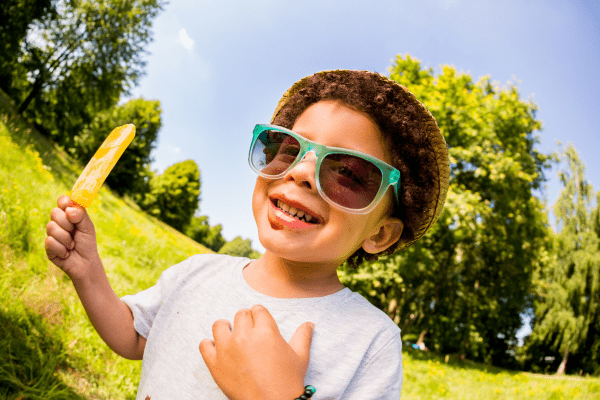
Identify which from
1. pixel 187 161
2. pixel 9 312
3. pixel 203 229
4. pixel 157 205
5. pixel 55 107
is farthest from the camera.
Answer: pixel 203 229

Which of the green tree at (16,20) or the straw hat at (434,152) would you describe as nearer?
the straw hat at (434,152)

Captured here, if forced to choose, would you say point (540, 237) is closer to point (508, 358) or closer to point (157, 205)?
point (508, 358)

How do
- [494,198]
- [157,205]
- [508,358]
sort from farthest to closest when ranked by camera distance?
1. [157,205]
2. [508,358]
3. [494,198]

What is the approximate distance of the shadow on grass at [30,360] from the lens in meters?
2.00

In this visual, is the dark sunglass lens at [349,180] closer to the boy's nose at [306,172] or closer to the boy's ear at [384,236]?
the boy's nose at [306,172]

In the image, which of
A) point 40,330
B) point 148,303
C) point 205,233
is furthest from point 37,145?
point 205,233

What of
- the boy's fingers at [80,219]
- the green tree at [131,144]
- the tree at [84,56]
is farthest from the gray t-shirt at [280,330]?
the green tree at [131,144]

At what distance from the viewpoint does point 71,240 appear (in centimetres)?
130

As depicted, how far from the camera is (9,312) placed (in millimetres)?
2379

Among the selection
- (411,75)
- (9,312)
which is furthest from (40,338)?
(411,75)


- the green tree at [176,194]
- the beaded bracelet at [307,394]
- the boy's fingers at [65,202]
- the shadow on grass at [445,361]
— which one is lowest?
the green tree at [176,194]

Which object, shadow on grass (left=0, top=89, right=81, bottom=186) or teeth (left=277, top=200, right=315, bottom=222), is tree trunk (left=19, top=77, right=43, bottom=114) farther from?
teeth (left=277, top=200, right=315, bottom=222)

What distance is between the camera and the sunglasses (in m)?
1.31

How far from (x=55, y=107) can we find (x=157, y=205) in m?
22.3
